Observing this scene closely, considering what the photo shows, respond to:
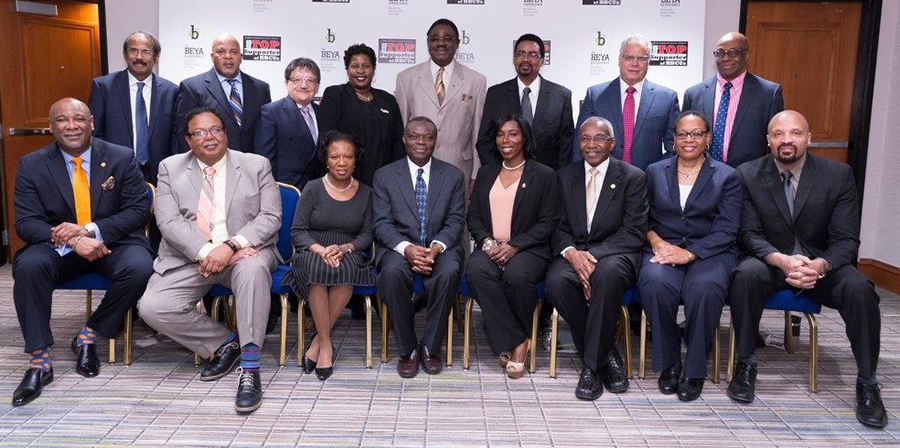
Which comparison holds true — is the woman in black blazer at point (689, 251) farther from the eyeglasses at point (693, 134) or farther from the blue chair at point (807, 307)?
the blue chair at point (807, 307)

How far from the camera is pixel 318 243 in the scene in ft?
12.5

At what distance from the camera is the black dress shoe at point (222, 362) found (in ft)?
11.6

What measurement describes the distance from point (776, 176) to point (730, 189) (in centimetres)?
24

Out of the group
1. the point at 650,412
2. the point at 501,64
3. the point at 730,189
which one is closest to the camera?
the point at 650,412

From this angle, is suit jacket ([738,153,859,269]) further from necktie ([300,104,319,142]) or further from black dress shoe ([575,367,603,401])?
necktie ([300,104,319,142])

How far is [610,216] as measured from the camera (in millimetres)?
3715

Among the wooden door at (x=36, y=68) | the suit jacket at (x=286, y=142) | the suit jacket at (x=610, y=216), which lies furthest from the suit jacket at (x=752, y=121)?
the wooden door at (x=36, y=68)

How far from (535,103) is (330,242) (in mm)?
1605

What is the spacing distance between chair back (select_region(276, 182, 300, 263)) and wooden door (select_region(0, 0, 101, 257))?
325 cm

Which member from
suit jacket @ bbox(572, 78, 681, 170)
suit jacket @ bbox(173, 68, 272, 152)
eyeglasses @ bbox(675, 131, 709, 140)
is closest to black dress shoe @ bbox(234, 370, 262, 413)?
suit jacket @ bbox(173, 68, 272, 152)

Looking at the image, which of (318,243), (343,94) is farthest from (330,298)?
(343,94)

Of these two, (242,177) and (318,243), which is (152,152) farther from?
(318,243)

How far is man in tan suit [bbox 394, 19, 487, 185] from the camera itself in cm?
448

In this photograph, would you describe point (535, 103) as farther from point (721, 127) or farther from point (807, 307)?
point (807, 307)
